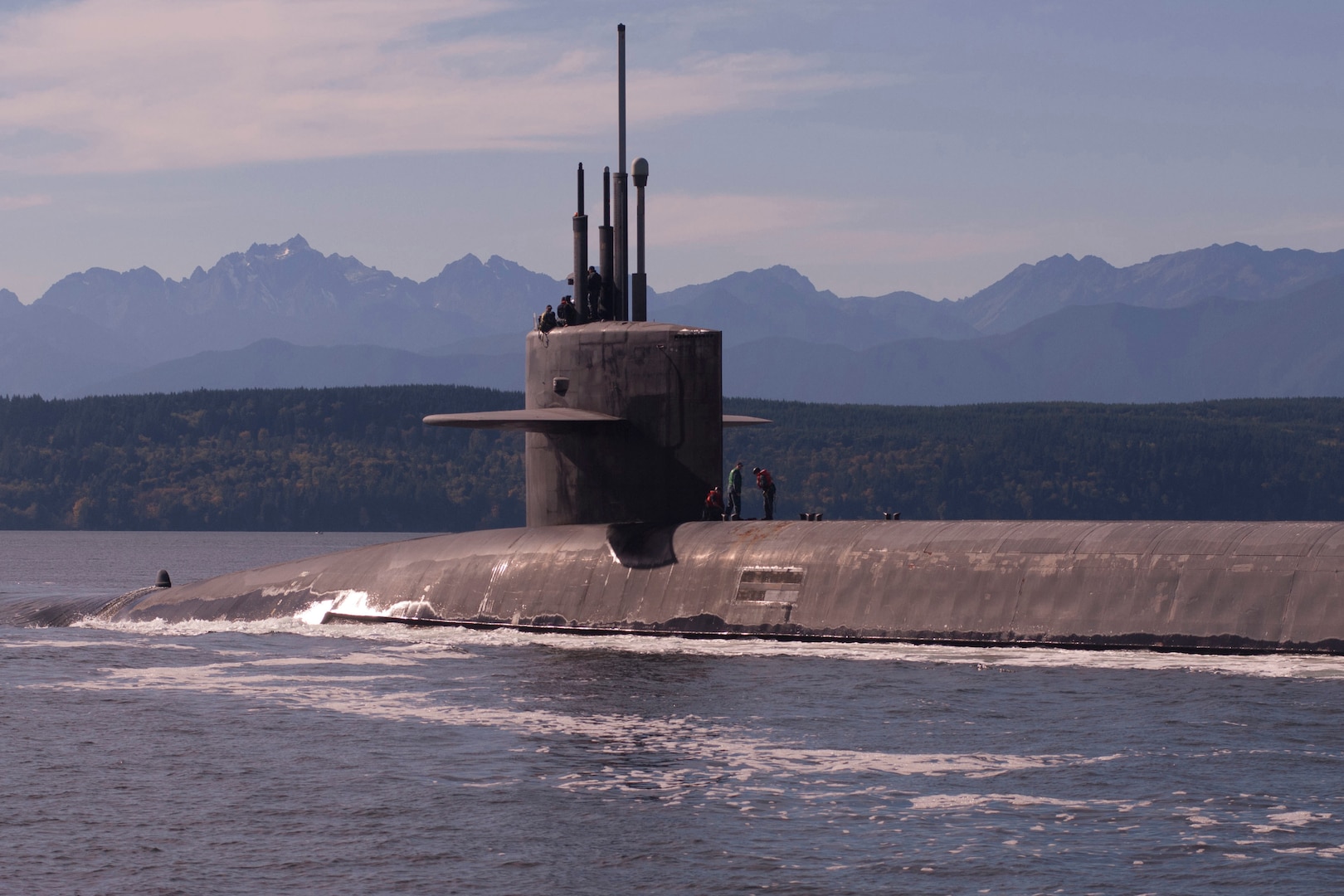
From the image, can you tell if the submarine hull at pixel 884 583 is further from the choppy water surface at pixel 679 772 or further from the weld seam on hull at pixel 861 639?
the choppy water surface at pixel 679 772

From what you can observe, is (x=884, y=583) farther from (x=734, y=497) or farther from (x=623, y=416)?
(x=623, y=416)

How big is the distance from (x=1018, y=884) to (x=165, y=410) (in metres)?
187

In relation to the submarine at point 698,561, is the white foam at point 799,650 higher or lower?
lower

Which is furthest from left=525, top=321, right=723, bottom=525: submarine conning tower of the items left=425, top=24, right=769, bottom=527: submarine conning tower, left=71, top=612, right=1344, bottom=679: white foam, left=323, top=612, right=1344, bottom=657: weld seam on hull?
left=71, top=612, right=1344, bottom=679: white foam

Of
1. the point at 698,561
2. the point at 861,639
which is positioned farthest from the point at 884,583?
the point at 698,561

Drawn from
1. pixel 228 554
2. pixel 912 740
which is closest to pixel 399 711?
pixel 912 740

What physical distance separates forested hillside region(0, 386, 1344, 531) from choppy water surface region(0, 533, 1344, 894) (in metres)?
133

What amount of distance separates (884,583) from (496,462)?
5964 inches

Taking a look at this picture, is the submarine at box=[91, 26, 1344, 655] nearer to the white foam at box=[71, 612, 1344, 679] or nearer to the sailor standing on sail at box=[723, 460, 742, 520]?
the white foam at box=[71, 612, 1344, 679]

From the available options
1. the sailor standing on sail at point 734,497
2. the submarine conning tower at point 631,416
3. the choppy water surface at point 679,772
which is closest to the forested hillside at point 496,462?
the sailor standing on sail at point 734,497

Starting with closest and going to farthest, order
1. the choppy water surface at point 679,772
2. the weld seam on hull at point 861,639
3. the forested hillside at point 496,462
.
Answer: the choppy water surface at point 679,772, the weld seam on hull at point 861,639, the forested hillside at point 496,462

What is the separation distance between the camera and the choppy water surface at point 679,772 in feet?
43.6

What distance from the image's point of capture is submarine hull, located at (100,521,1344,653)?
20.8 meters

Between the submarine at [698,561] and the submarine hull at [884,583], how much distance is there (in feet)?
0.10
